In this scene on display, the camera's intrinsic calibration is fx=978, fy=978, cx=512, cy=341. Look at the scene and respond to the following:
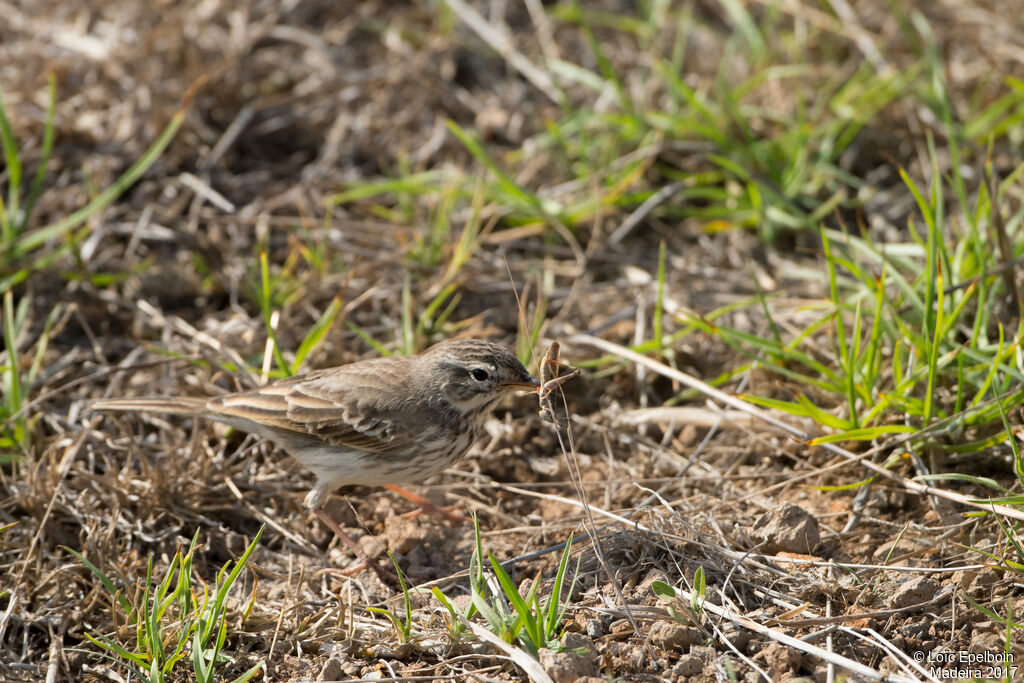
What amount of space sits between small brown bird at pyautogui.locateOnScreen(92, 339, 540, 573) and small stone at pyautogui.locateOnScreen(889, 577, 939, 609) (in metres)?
2.15

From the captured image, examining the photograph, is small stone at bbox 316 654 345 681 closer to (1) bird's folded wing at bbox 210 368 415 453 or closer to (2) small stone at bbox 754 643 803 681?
(1) bird's folded wing at bbox 210 368 415 453

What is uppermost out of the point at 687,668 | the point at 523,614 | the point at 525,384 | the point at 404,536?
the point at 525,384

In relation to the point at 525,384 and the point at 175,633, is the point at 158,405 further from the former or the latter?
the point at 525,384

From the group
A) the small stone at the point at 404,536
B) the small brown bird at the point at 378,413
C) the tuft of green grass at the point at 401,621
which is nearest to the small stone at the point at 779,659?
the tuft of green grass at the point at 401,621

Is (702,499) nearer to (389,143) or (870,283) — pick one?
(870,283)

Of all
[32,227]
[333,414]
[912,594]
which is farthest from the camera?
[32,227]

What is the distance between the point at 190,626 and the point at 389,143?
5025 millimetres

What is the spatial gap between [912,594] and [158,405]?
169 inches

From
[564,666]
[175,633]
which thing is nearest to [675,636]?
[564,666]

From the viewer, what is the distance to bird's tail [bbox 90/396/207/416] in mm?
5855

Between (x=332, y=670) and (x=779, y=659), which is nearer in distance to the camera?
(x=779, y=659)

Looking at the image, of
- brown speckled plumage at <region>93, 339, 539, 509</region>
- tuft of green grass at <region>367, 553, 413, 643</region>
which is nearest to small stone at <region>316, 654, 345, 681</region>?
tuft of green grass at <region>367, 553, 413, 643</region>

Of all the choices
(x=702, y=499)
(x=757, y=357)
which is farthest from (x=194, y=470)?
(x=757, y=357)

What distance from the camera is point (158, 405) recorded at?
589 cm
